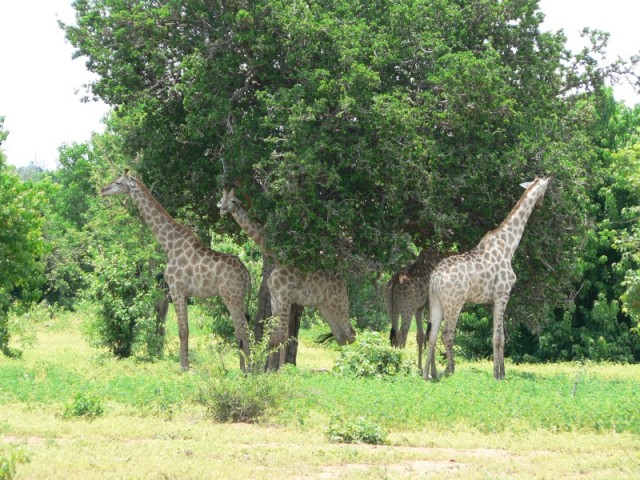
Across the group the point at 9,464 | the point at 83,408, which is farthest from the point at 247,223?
the point at 9,464

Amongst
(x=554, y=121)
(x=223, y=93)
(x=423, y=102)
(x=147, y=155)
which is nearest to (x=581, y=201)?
(x=554, y=121)

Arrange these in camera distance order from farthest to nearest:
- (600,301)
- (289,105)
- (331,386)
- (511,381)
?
(600,301), (289,105), (511,381), (331,386)

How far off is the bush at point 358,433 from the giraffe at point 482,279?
196 inches

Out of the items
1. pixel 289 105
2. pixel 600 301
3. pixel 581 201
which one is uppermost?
pixel 289 105

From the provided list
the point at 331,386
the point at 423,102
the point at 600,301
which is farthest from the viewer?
the point at 600,301

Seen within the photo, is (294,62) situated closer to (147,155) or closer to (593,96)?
(147,155)

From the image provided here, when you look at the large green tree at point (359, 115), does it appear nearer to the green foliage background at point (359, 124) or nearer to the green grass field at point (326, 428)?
the green foliage background at point (359, 124)

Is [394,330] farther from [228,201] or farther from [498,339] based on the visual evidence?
[228,201]

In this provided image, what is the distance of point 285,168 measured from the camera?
15.7 m

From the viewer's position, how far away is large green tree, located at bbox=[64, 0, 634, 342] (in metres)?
16.2

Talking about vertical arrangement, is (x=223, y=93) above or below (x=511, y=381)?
above

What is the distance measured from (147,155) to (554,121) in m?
8.28

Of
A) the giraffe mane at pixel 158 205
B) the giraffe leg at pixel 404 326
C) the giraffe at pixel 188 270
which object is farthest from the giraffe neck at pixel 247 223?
the giraffe leg at pixel 404 326

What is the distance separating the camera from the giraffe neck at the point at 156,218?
18016 millimetres
